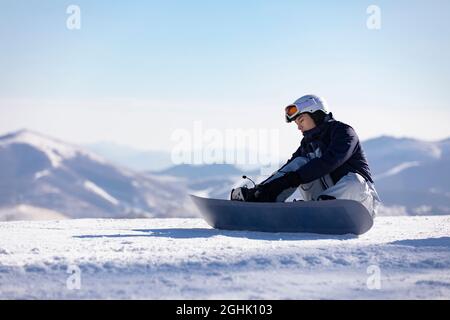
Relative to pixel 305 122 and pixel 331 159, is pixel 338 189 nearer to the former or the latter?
pixel 331 159

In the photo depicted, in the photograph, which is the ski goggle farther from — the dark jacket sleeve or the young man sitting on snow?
the dark jacket sleeve

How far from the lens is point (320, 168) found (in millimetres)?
5023

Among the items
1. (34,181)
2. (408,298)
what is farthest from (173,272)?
(34,181)

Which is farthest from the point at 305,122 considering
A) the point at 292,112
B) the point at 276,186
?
the point at 276,186

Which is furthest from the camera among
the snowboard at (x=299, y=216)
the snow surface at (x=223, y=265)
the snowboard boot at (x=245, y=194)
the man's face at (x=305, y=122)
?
the man's face at (x=305, y=122)

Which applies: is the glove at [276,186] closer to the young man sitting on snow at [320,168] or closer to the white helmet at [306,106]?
the young man sitting on snow at [320,168]

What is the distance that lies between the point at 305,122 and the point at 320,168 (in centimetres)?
53

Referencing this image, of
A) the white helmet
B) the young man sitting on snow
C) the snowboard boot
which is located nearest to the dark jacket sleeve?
the young man sitting on snow

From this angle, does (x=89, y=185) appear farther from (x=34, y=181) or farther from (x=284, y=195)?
(x=284, y=195)

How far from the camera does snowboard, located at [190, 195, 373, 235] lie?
489cm

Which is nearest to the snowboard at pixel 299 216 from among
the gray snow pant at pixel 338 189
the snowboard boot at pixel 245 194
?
the snowboard boot at pixel 245 194

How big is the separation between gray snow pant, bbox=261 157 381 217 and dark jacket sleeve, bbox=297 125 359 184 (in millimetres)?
145

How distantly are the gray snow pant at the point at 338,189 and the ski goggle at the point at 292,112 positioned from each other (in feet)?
1.07

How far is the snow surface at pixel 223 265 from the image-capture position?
3.00 metres
